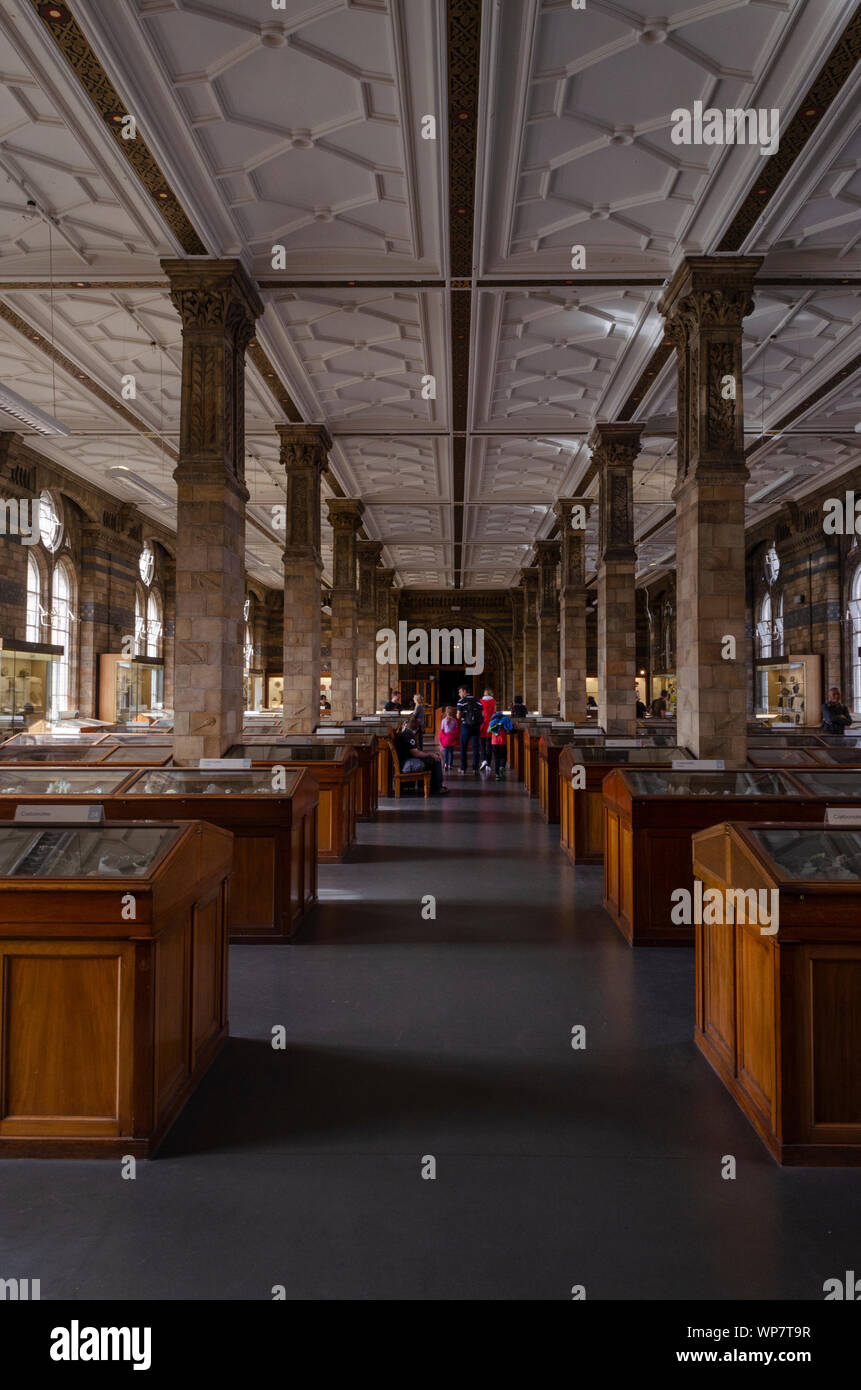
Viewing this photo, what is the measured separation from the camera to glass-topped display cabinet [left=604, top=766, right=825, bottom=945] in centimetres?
576

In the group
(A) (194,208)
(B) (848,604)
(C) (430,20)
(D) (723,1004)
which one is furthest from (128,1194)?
(B) (848,604)

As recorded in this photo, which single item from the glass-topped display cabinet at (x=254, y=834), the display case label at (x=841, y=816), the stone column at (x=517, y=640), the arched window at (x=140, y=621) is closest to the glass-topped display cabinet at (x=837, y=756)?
the display case label at (x=841, y=816)

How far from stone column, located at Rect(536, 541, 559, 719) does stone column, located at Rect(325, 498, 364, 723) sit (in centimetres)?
672

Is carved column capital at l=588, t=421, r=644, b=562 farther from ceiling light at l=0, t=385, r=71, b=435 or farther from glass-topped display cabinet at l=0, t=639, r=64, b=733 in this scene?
glass-topped display cabinet at l=0, t=639, r=64, b=733

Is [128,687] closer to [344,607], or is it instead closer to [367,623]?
[344,607]

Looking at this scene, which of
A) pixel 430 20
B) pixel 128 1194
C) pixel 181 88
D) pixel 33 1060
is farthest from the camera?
pixel 181 88

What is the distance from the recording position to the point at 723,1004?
3734mm

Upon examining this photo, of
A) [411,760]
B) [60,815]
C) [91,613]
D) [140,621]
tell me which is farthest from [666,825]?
[140,621]

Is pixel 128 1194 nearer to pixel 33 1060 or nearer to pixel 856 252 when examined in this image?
pixel 33 1060

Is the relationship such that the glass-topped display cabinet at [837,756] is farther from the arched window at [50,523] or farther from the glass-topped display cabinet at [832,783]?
the arched window at [50,523]

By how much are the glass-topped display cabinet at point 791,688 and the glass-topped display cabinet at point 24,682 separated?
47.0ft

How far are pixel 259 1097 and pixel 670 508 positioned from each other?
18314mm

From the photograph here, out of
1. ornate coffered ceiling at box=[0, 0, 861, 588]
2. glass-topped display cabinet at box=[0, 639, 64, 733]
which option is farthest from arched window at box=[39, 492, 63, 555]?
ornate coffered ceiling at box=[0, 0, 861, 588]

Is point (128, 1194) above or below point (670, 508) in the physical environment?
below
